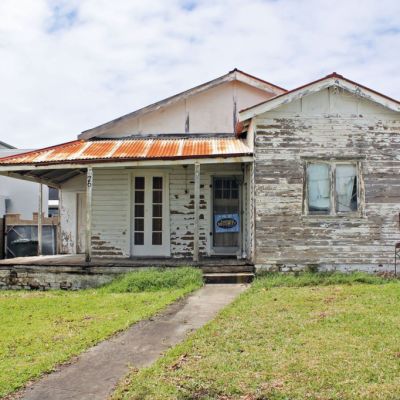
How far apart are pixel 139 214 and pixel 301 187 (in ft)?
15.9

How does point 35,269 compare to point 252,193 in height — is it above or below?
below

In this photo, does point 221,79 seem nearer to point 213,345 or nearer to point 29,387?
point 213,345

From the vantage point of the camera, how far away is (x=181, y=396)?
4.52 meters

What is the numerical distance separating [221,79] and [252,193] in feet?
A: 15.0

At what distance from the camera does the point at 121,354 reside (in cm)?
596

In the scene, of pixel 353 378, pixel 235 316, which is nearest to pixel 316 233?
pixel 235 316

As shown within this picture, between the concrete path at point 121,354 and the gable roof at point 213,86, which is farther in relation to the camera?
the gable roof at point 213,86

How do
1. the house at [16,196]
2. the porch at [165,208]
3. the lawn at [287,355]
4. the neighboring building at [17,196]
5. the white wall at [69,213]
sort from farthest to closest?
1. the neighboring building at [17,196]
2. the house at [16,196]
3. the white wall at [69,213]
4. the porch at [165,208]
5. the lawn at [287,355]

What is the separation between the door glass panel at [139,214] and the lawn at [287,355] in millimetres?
5668

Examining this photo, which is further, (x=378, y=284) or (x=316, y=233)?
(x=316, y=233)

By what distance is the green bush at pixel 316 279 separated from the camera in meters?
10.7

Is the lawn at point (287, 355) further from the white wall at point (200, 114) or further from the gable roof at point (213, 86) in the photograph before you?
the gable roof at point (213, 86)

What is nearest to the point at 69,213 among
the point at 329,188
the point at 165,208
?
the point at 165,208

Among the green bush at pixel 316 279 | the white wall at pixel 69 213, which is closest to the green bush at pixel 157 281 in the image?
the green bush at pixel 316 279
